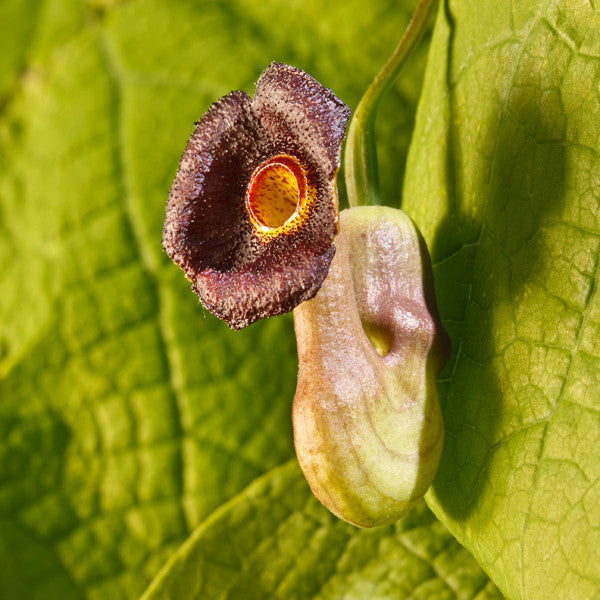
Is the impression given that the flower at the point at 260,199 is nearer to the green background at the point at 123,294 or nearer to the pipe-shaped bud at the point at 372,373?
the pipe-shaped bud at the point at 372,373

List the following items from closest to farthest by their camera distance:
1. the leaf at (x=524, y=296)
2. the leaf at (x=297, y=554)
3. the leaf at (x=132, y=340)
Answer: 1. the leaf at (x=524, y=296)
2. the leaf at (x=297, y=554)
3. the leaf at (x=132, y=340)

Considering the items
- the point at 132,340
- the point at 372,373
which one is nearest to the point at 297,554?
the point at 372,373

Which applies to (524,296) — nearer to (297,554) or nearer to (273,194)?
(273,194)

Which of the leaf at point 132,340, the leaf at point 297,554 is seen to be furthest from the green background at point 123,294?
the leaf at point 297,554

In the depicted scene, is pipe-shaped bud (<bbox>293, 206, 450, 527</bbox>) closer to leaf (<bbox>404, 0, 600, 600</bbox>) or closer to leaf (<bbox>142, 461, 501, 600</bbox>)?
leaf (<bbox>404, 0, 600, 600</bbox>)

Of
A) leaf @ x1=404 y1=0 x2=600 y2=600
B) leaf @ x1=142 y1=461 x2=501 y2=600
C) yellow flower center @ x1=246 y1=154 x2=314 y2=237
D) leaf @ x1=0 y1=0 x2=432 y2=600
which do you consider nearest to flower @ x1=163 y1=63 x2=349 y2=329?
yellow flower center @ x1=246 y1=154 x2=314 y2=237

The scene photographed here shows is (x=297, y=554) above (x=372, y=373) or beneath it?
beneath

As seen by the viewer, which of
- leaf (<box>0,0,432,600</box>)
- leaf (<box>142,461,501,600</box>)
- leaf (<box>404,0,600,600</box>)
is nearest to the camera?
leaf (<box>404,0,600,600</box>)
